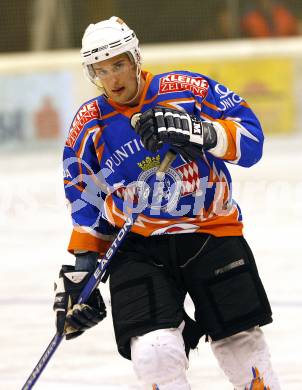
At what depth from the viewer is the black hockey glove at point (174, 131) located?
7.63 feet

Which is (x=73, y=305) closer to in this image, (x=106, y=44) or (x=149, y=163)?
(x=149, y=163)

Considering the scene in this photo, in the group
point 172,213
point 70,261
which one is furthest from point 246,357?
point 70,261

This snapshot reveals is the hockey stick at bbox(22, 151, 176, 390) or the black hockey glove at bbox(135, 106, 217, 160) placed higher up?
the black hockey glove at bbox(135, 106, 217, 160)

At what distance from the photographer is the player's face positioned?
247 cm

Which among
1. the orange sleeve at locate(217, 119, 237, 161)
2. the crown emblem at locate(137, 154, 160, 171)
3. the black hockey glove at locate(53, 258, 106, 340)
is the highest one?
the orange sleeve at locate(217, 119, 237, 161)

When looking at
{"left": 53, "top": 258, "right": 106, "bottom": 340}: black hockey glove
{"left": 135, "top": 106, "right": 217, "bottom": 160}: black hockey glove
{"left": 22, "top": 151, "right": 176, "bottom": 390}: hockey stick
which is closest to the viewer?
{"left": 135, "top": 106, "right": 217, "bottom": 160}: black hockey glove

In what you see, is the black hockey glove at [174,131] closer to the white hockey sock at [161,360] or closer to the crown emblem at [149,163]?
the crown emblem at [149,163]

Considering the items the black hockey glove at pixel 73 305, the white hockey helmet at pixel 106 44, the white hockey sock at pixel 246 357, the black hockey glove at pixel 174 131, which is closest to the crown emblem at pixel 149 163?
the black hockey glove at pixel 174 131

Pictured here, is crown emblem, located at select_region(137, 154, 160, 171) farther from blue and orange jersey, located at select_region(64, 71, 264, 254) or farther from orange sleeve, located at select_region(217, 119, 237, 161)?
orange sleeve, located at select_region(217, 119, 237, 161)

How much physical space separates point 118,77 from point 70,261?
2.97 metres

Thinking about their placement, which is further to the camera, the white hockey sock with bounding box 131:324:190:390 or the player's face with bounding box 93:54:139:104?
the player's face with bounding box 93:54:139:104

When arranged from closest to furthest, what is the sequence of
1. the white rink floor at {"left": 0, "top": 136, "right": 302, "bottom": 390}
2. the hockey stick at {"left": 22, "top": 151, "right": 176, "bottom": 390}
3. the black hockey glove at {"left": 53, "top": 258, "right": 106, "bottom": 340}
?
the hockey stick at {"left": 22, "top": 151, "right": 176, "bottom": 390}
the black hockey glove at {"left": 53, "top": 258, "right": 106, "bottom": 340}
the white rink floor at {"left": 0, "top": 136, "right": 302, "bottom": 390}

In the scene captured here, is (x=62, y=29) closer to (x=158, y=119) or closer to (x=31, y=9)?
(x=31, y=9)

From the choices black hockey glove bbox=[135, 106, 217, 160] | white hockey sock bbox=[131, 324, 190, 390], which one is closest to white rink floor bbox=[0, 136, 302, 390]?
white hockey sock bbox=[131, 324, 190, 390]
